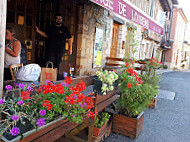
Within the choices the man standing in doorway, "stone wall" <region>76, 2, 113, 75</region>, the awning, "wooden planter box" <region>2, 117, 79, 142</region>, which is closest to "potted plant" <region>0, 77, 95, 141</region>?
"wooden planter box" <region>2, 117, 79, 142</region>

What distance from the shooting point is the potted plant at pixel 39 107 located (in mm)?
1476

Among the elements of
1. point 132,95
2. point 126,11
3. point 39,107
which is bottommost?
point 132,95

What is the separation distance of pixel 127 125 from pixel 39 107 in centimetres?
185

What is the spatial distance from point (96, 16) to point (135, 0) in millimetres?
4291

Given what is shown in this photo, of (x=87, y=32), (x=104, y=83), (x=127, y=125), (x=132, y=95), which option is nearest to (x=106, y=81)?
(x=104, y=83)

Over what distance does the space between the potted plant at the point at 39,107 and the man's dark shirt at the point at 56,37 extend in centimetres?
260

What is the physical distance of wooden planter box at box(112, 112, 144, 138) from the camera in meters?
2.99

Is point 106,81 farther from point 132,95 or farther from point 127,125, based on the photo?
point 127,125

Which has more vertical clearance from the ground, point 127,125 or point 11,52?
point 11,52

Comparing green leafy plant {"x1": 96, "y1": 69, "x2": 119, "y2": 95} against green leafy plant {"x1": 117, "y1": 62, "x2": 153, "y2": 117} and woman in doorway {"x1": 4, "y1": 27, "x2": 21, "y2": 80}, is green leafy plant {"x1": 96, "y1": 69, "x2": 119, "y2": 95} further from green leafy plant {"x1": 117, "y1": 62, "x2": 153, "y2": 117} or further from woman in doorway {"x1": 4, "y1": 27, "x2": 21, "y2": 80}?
woman in doorway {"x1": 4, "y1": 27, "x2": 21, "y2": 80}

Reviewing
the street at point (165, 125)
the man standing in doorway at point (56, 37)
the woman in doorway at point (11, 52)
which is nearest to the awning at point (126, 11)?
the man standing in doorway at point (56, 37)

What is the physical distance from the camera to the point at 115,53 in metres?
8.98

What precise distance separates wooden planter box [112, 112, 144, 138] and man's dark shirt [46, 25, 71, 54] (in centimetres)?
232

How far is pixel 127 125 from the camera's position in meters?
3.04
